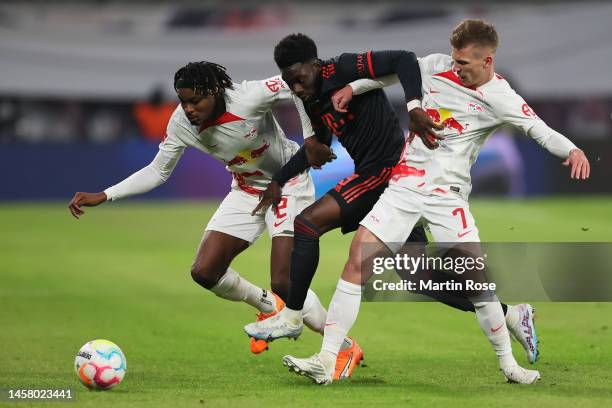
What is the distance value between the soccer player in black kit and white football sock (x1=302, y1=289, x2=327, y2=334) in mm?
423

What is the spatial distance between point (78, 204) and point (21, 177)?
747 inches

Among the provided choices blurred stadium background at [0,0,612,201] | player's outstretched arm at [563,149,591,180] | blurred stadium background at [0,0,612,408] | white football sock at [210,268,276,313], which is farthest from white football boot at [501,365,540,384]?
blurred stadium background at [0,0,612,201]

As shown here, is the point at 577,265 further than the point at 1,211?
No

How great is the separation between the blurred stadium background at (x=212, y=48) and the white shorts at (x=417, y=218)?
2236 centimetres

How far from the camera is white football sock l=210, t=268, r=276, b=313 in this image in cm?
814

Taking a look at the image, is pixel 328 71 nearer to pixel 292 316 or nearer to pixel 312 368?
pixel 292 316

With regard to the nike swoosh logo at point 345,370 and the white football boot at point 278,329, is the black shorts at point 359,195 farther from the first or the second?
the nike swoosh logo at point 345,370

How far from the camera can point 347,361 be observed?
7.20m

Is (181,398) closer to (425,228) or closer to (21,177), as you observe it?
(425,228)

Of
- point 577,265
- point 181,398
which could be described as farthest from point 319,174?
point 181,398

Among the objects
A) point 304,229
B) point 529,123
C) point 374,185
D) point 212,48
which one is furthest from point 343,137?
point 212,48

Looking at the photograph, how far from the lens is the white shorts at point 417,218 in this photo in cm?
672

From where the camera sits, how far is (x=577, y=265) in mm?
8016

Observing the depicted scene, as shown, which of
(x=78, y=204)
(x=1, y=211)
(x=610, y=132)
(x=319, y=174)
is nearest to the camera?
(x=78, y=204)
